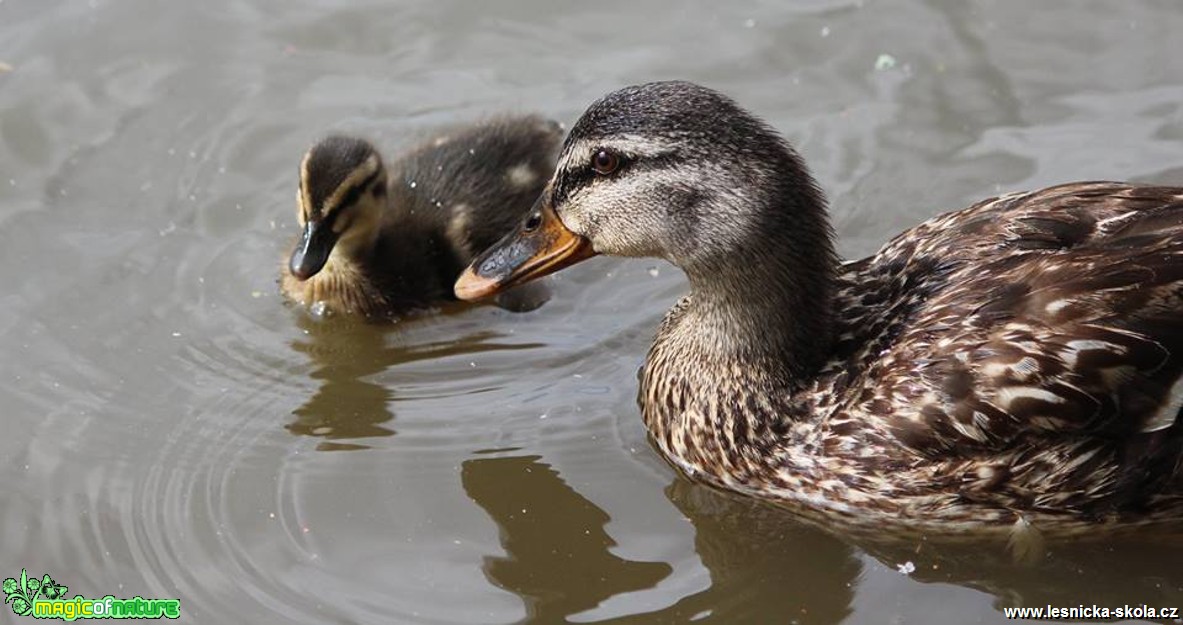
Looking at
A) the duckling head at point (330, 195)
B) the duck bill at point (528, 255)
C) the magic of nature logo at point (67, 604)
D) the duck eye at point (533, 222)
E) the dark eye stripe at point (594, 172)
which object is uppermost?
the duckling head at point (330, 195)

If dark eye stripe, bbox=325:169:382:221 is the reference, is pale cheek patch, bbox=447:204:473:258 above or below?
below

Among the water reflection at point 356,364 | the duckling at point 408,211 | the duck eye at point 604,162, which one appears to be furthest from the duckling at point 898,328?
the duckling at point 408,211

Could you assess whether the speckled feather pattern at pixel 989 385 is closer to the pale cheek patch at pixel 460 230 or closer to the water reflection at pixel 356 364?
the water reflection at pixel 356 364

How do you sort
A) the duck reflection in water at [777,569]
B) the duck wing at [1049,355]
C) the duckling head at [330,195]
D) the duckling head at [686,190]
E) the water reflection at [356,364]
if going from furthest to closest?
the duckling head at [330,195], the water reflection at [356,364], the duck reflection in water at [777,569], the duckling head at [686,190], the duck wing at [1049,355]

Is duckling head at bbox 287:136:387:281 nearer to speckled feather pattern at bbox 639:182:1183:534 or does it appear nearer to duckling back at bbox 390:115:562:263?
duckling back at bbox 390:115:562:263

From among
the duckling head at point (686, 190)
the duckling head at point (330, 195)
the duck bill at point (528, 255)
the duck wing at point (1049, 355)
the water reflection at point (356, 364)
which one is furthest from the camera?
the duckling head at point (330, 195)

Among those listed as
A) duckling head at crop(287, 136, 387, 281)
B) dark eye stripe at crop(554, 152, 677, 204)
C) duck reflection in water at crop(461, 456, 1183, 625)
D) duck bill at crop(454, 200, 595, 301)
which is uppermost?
duckling head at crop(287, 136, 387, 281)

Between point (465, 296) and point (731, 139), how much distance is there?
88 centimetres

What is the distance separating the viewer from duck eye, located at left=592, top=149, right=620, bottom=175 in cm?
390

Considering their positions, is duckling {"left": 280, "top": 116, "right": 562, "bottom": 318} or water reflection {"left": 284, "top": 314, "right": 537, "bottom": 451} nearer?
water reflection {"left": 284, "top": 314, "right": 537, "bottom": 451}

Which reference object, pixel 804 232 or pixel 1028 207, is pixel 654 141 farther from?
pixel 1028 207

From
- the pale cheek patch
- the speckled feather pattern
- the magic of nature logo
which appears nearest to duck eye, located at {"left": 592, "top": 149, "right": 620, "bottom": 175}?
the speckled feather pattern

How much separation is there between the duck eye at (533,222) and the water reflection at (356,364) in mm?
695

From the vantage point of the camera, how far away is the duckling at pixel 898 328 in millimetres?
3756
